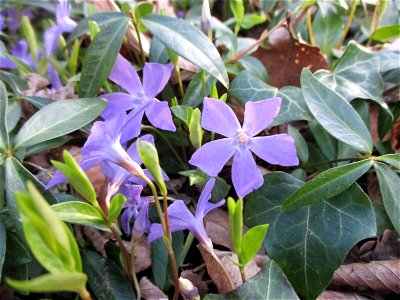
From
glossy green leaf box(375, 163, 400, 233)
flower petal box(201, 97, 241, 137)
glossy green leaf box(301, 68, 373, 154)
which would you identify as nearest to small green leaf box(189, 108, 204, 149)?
flower petal box(201, 97, 241, 137)

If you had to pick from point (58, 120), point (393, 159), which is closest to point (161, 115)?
point (58, 120)

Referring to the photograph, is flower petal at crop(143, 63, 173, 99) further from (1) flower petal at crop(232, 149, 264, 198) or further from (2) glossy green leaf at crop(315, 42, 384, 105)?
(2) glossy green leaf at crop(315, 42, 384, 105)

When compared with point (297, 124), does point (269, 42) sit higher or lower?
higher

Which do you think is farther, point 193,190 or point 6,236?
point 193,190

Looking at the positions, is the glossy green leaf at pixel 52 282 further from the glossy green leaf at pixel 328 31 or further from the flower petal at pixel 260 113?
the glossy green leaf at pixel 328 31

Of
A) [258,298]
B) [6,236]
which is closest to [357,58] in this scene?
[258,298]

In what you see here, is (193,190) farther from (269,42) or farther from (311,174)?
(269,42)

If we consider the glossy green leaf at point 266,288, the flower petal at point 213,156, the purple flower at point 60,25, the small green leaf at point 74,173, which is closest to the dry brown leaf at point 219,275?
the glossy green leaf at point 266,288
